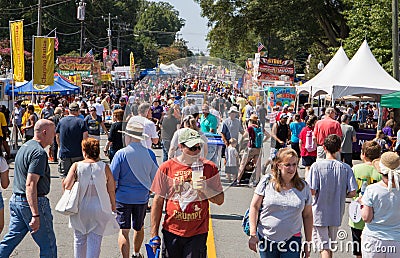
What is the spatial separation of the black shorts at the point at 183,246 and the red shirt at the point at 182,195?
0.05m

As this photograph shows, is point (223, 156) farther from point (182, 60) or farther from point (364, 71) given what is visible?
point (364, 71)

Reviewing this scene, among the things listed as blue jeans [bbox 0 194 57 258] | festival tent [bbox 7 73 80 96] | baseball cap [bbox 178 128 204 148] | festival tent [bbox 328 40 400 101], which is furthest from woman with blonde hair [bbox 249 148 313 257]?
festival tent [bbox 7 73 80 96]

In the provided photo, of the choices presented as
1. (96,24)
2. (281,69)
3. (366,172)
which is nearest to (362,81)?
(366,172)

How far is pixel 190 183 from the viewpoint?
16.3 ft

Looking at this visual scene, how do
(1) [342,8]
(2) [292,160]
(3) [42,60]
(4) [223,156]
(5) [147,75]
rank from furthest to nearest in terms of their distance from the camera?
(1) [342,8] → (3) [42,60] → (5) [147,75] → (4) [223,156] → (2) [292,160]

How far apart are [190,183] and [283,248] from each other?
3.35 ft

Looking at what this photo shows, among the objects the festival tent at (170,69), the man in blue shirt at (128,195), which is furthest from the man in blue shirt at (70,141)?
the festival tent at (170,69)

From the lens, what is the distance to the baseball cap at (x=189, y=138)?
4.89m

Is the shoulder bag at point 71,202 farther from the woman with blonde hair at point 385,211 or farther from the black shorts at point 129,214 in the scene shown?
the woman with blonde hair at point 385,211

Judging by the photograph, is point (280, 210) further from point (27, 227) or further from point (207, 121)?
point (27, 227)

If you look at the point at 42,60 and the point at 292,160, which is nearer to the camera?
the point at 292,160

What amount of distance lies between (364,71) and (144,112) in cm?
1561

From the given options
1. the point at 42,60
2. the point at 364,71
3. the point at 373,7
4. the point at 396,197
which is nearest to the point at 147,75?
the point at 396,197

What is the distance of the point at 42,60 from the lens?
22.5 metres
